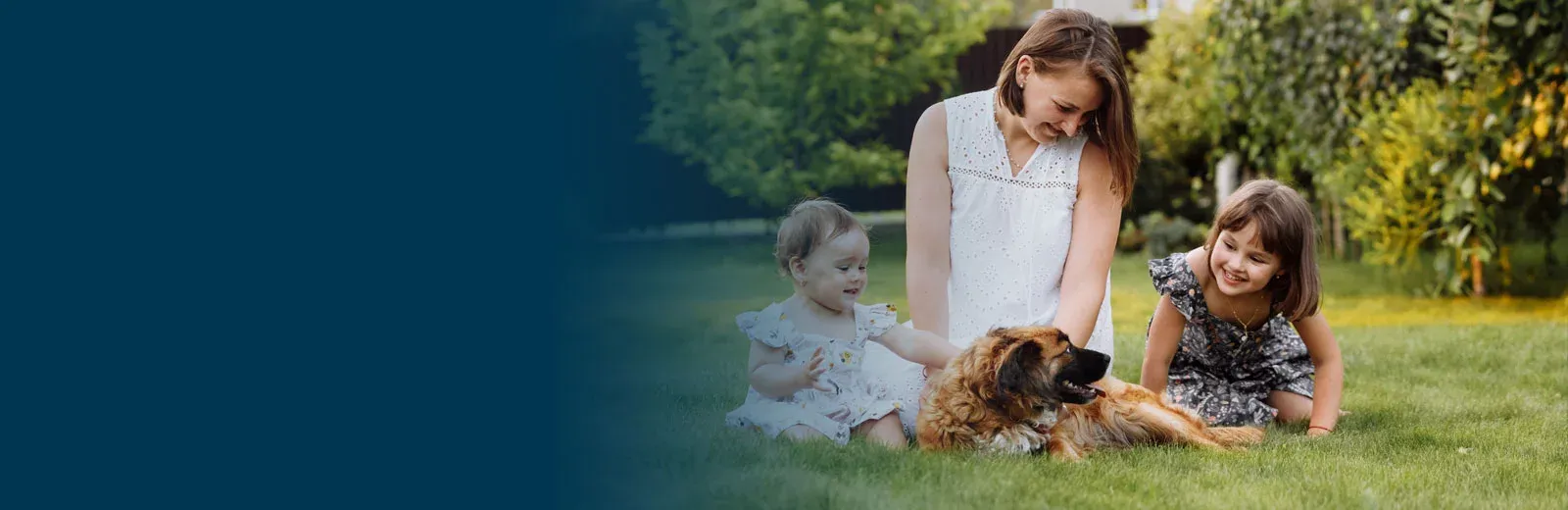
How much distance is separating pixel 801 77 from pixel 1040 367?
8180 mm

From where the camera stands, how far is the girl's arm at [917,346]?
2881 millimetres

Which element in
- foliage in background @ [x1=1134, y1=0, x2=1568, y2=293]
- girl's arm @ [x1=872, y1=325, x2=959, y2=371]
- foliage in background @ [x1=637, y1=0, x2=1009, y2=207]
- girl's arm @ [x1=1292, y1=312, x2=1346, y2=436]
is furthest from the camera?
foliage in background @ [x1=637, y1=0, x2=1009, y2=207]

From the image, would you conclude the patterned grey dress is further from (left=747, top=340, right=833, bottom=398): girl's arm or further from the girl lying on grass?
(left=747, top=340, right=833, bottom=398): girl's arm

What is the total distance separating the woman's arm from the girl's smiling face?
73 cm

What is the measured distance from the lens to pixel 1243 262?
3283mm

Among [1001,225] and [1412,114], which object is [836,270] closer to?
[1001,225]

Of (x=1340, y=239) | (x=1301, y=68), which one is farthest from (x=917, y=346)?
(x=1340, y=239)

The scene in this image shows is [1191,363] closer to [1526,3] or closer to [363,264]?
[363,264]

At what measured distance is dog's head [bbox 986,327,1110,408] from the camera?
8.62 feet

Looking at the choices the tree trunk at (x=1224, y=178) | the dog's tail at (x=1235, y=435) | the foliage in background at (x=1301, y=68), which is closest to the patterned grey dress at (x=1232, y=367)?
the dog's tail at (x=1235, y=435)

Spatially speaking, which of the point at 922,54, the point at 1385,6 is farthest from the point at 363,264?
the point at 922,54

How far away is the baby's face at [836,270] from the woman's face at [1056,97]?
501 mm

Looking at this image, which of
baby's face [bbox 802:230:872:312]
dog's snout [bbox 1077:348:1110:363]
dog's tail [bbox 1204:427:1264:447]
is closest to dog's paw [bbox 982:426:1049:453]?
dog's snout [bbox 1077:348:1110:363]

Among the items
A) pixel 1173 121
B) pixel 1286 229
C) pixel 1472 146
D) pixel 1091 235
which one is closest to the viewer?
pixel 1091 235
